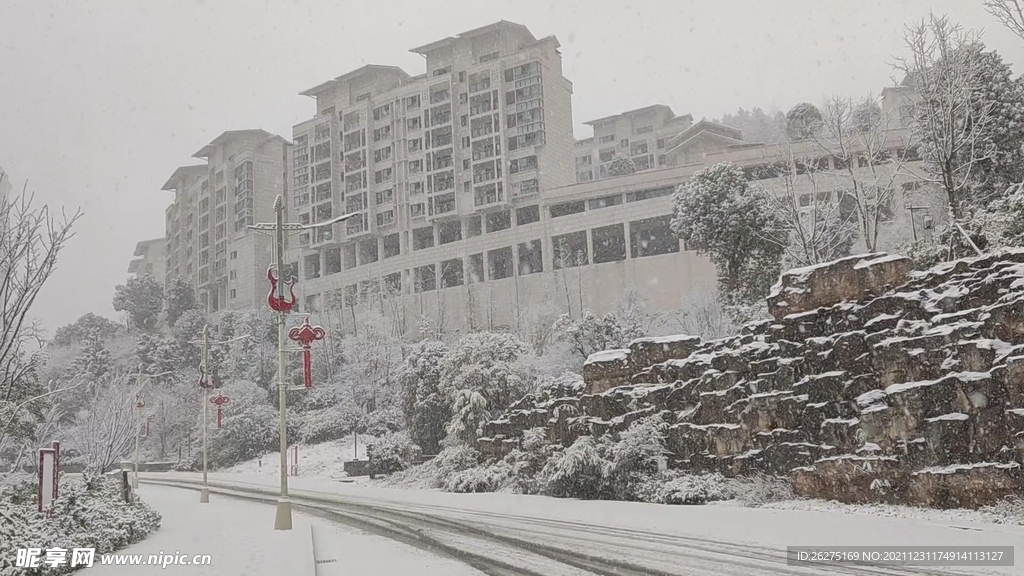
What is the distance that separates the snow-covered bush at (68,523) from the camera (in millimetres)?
10109

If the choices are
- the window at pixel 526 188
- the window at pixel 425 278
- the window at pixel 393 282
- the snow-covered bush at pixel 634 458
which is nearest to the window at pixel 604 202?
the window at pixel 526 188

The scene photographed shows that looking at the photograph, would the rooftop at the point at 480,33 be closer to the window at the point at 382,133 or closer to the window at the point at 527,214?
the window at the point at 382,133

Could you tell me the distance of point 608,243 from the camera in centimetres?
5547

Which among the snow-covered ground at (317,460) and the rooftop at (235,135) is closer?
the snow-covered ground at (317,460)

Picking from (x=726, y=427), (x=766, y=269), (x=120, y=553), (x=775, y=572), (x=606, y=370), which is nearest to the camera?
(x=775, y=572)

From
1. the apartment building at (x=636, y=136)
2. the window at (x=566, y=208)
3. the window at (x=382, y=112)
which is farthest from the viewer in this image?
the apartment building at (x=636, y=136)

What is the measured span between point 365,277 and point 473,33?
76.6 ft

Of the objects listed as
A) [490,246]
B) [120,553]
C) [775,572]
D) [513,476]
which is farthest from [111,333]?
[775,572]

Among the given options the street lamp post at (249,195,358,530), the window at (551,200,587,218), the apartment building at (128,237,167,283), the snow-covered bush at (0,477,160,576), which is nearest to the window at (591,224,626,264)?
the window at (551,200,587,218)

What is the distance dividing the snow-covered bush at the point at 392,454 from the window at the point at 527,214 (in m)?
28.9

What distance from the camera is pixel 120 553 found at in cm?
1226

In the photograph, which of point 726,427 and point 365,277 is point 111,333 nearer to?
point 365,277

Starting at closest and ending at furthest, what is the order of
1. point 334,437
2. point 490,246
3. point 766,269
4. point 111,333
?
point 766,269 → point 334,437 → point 490,246 → point 111,333

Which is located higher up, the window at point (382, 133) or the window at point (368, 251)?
the window at point (382, 133)
